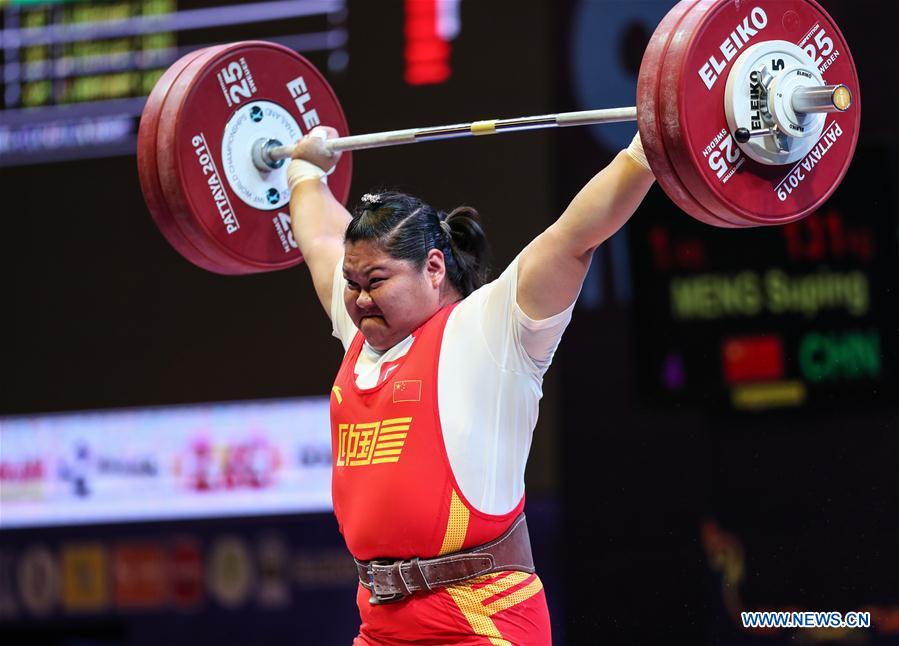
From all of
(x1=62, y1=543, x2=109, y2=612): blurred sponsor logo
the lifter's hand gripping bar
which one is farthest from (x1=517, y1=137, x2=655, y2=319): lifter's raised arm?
(x1=62, y1=543, x2=109, y2=612): blurred sponsor logo

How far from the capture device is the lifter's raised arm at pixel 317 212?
314 centimetres

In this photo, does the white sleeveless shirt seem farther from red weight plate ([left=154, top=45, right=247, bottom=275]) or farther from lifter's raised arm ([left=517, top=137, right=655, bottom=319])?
red weight plate ([left=154, top=45, right=247, bottom=275])

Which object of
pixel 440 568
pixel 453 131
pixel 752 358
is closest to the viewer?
pixel 440 568

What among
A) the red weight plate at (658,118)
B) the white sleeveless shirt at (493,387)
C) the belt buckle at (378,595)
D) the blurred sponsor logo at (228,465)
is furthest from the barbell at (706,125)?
the blurred sponsor logo at (228,465)

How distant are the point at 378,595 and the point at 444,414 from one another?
1.21 ft

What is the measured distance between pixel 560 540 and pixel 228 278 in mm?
1555

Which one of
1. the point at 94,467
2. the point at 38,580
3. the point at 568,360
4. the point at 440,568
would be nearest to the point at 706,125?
the point at 440,568

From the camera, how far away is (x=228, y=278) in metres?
5.02

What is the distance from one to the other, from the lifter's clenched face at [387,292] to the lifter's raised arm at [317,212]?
38cm

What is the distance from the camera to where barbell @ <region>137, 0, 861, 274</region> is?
8.20 feet

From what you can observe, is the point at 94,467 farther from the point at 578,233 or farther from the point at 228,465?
the point at 578,233

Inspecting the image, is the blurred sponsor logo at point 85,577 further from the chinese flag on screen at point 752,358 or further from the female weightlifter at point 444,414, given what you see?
the female weightlifter at point 444,414

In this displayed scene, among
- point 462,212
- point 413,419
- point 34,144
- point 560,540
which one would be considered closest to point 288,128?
point 462,212

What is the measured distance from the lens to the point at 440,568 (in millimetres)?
2609
